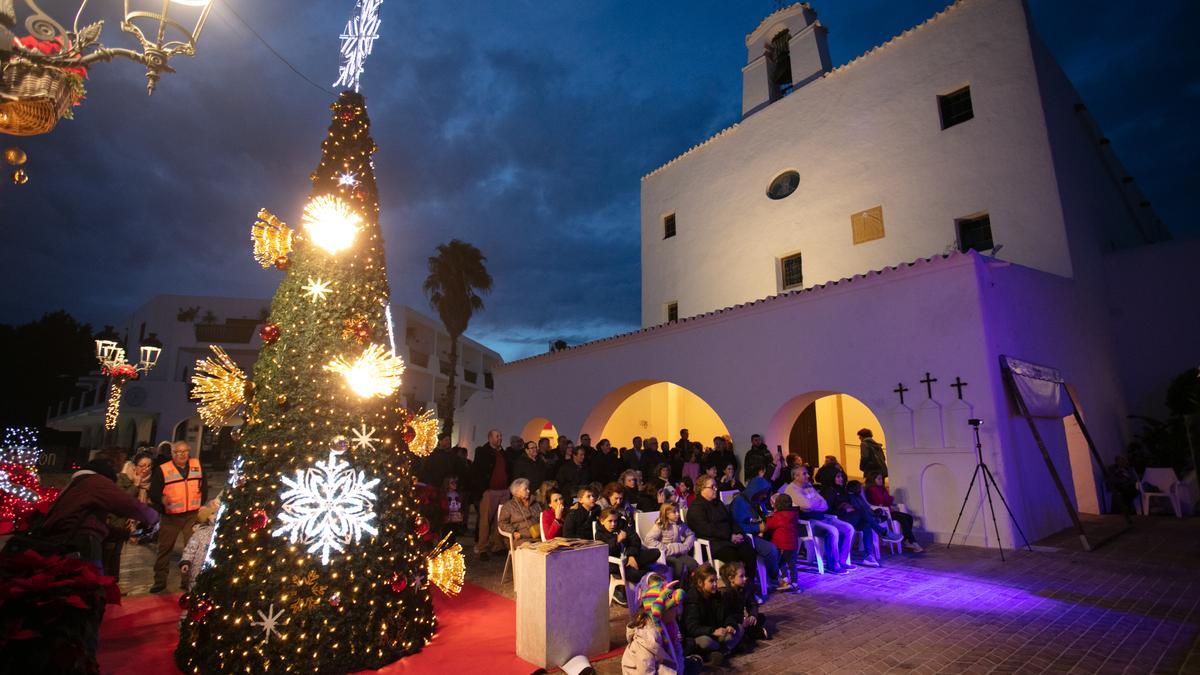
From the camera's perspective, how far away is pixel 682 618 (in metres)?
4.56

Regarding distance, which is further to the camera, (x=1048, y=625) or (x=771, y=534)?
(x=771, y=534)

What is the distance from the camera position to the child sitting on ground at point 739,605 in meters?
4.63

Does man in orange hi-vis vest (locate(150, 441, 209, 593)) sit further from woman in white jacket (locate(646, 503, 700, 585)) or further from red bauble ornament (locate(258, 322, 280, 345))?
woman in white jacket (locate(646, 503, 700, 585))

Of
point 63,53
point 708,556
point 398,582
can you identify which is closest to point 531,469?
point 708,556

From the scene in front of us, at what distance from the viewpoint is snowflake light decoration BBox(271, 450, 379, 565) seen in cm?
410

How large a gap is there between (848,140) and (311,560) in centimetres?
1523

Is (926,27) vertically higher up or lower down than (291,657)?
higher up

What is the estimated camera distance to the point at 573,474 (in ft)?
29.5

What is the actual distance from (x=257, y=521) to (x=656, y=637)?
2.92m

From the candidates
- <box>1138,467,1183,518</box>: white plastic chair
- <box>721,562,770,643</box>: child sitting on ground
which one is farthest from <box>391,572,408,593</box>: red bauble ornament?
<box>1138,467,1183,518</box>: white plastic chair

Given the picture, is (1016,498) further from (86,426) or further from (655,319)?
(86,426)

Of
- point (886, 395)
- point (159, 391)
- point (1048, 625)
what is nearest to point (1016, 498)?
point (886, 395)

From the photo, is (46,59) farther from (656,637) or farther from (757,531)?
(757,531)

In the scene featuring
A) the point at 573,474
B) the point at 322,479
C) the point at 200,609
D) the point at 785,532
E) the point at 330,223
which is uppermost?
the point at 330,223
